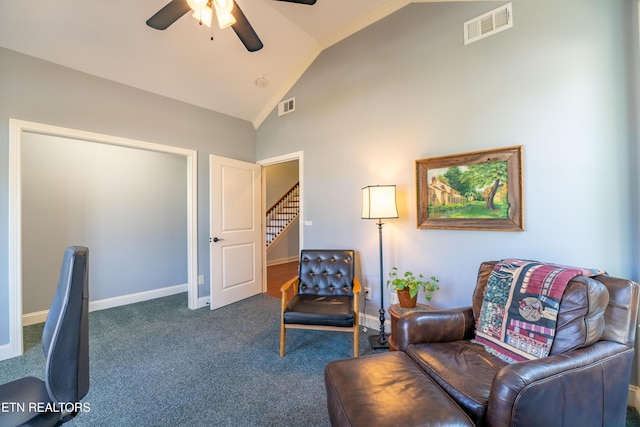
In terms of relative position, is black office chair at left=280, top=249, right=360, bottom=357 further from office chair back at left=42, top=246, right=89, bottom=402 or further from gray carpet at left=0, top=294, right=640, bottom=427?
office chair back at left=42, top=246, right=89, bottom=402

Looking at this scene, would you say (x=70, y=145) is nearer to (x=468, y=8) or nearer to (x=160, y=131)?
(x=160, y=131)

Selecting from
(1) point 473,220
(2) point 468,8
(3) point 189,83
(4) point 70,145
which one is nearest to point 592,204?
(1) point 473,220

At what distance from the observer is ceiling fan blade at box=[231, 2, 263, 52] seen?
189cm

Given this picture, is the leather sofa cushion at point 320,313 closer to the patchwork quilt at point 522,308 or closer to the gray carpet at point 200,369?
the gray carpet at point 200,369

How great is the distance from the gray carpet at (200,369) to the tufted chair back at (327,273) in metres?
0.46

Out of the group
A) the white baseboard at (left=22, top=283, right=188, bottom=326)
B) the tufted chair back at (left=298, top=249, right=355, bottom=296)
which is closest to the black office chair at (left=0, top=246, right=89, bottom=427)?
the tufted chair back at (left=298, top=249, right=355, bottom=296)

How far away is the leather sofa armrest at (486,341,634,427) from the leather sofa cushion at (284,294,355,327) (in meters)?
1.20

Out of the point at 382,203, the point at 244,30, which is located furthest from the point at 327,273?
the point at 244,30

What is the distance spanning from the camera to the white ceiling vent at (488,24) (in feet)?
6.74

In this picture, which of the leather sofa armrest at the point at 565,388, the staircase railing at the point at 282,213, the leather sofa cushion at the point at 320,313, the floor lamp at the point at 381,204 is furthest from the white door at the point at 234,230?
the leather sofa armrest at the point at 565,388

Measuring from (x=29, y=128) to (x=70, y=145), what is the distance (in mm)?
978

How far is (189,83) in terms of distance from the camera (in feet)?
10.7

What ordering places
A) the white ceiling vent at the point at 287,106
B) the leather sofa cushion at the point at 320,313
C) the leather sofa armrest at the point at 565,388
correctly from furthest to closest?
the white ceiling vent at the point at 287,106 → the leather sofa cushion at the point at 320,313 → the leather sofa armrest at the point at 565,388

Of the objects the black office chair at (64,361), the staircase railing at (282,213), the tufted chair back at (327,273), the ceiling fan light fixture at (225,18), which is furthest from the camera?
the staircase railing at (282,213)
